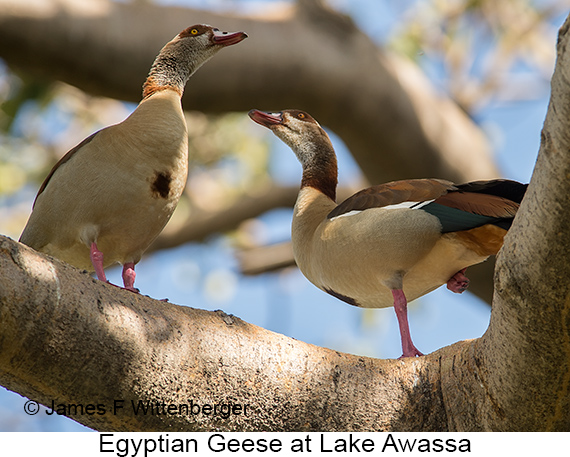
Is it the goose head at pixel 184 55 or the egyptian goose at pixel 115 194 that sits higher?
the goose head at pixel 184 55

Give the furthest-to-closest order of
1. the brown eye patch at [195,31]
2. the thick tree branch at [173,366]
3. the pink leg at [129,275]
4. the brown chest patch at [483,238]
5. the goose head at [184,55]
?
the brown eye patch at [195,31] < the goose head at [184,55] < the pink leg at [129,275] < the brown chest patch at [483,238] < the thick tree branch at [173,366]

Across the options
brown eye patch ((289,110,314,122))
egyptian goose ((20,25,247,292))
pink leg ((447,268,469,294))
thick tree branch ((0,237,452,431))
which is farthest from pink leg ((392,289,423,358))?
brown eye patch ((289,110,314,122))

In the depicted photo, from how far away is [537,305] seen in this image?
7.73 ft

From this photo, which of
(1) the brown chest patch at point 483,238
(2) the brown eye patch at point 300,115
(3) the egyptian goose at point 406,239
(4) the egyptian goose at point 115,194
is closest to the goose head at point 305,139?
(2) the brown eye patch at point 300,115

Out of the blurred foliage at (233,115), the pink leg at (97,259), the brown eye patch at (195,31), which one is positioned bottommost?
the pink leg at (97,259)

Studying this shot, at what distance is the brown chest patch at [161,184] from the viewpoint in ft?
12.0

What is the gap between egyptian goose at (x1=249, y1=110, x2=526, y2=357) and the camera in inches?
137

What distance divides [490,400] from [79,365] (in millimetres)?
1503

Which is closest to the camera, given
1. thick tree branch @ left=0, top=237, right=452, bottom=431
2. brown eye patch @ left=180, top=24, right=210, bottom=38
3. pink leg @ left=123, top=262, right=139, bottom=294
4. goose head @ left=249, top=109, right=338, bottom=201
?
thick tree branch @ left=0, top=237, right=452, bottom=431

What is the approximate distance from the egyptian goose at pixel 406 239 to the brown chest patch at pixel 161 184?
882 millimetres

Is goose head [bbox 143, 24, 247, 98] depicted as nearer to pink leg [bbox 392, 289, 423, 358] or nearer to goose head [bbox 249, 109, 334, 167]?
goose head [bbox 249, 109, 334, 167]

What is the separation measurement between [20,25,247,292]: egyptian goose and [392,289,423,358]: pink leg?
4.14 ft

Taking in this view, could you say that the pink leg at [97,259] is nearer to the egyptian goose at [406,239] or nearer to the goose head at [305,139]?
the egyptian goose at [406,239]

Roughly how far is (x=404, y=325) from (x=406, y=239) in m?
0.44
